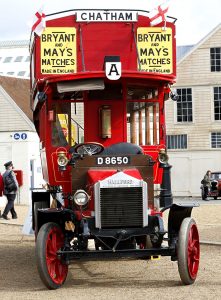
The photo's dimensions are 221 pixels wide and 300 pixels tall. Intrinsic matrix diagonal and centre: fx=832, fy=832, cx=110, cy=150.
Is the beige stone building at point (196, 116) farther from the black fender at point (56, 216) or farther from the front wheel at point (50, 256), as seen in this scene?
the front wheel at point (50, 256)

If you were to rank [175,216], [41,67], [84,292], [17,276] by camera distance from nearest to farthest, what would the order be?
[84,292] < [175,216] < [17,276] < [41,67]

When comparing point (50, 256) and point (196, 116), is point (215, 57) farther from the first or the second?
point (50, 256)

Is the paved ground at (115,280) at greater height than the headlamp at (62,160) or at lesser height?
lesser

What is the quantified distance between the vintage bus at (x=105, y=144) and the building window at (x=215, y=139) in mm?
36251

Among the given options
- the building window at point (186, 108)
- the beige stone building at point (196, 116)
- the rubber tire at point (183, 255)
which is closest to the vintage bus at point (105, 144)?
the rubber tire at point (183, 255)

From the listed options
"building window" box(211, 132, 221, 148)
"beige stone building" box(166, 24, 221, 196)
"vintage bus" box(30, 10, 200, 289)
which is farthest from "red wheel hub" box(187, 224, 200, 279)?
"building window" box(211, 132, 221, 148)

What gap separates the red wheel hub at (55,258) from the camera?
409 inches

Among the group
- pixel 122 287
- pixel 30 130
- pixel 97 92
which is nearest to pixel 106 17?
pixel 97 92

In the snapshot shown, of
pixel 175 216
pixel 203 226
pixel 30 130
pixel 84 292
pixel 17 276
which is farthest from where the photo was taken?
pixel 30 130

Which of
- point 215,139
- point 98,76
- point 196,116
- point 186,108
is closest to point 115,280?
point 98,76

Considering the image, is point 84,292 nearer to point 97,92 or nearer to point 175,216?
point 175,216

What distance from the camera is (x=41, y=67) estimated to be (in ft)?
44.6

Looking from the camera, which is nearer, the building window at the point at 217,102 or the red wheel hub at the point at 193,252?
the red wheel hub at the point at 193,252

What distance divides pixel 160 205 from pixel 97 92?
1966 mm
